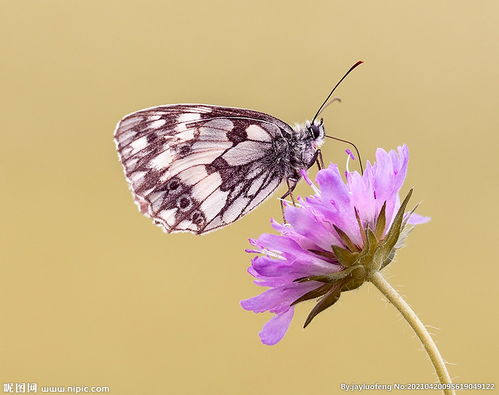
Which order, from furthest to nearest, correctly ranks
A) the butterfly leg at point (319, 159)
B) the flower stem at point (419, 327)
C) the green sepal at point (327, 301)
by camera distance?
the butterfly leg at point (319, 159)
the green sepal at point (327, 301)
the flower stem at point (419, 327)

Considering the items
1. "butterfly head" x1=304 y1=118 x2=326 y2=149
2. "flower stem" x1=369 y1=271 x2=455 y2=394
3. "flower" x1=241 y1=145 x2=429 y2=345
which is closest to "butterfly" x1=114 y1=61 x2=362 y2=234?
"butterfly head" x1=304 y1=118 x2=326 y2=149

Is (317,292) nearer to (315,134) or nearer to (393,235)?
(393,235)

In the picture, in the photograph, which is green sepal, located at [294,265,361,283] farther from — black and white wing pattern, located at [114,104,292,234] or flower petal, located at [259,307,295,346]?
black and white wing pattern, located at [114,104,292,234]

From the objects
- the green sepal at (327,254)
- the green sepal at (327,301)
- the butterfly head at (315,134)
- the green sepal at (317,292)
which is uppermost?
the butterfly head at (315,134)

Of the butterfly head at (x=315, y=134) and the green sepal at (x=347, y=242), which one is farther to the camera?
the butterfly head at (x=315, y=134)

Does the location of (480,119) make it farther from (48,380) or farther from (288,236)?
(288,236)

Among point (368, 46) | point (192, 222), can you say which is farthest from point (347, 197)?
point (368, 46)

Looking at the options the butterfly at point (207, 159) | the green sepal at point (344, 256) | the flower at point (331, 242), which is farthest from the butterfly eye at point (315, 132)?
the green sepal at point (344, 256)

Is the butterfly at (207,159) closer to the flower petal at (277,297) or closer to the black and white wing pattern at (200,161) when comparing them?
the black and white wing pattern at (200,161)
